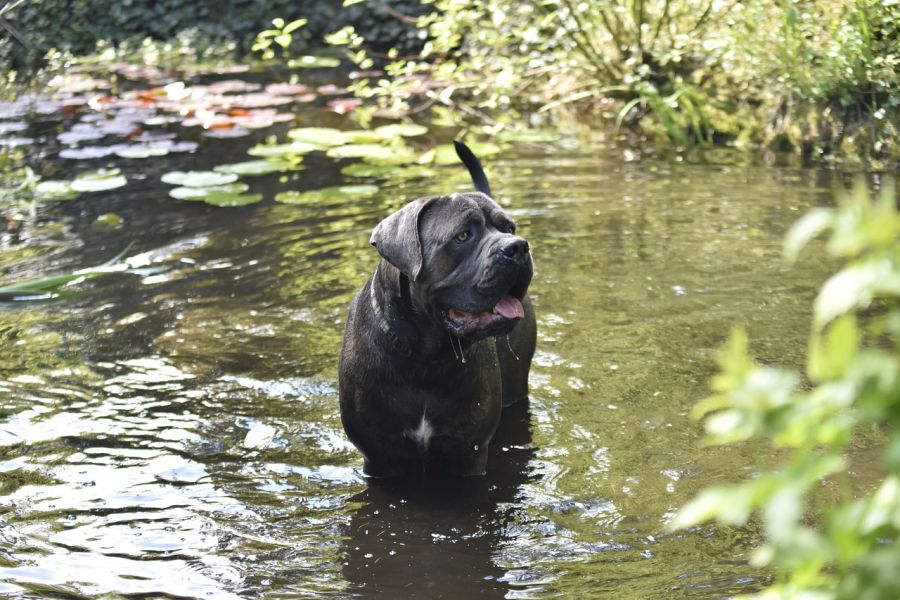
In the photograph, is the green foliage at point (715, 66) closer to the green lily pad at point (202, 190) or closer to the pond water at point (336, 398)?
the pond water at point (336, 398)

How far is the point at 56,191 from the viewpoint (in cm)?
934

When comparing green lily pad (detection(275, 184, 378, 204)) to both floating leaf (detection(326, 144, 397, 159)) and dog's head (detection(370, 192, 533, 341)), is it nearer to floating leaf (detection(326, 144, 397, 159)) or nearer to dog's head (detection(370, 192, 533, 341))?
floating leaf (detection(326, 144, 397, 159))

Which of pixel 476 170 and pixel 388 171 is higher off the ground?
pixel 476 170

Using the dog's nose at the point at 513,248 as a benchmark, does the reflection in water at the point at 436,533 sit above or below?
below

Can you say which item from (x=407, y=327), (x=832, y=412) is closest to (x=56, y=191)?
(x=407, y=327)

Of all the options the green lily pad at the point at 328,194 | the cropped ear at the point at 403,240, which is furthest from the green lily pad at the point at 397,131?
the cropped ear at the point at 403,240

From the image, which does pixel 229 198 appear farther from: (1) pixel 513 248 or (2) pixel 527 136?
(1) pixel 513 248

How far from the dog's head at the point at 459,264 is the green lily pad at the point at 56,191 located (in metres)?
6.03

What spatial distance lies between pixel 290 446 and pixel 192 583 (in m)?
1.29

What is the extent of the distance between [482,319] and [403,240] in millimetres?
424

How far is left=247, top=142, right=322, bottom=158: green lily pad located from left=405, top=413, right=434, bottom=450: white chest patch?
6.29 meters

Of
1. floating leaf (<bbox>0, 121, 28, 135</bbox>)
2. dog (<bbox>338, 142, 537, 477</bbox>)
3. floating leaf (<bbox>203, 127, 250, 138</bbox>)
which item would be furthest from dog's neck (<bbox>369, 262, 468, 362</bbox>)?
floating leaf (<bbox>0, 121, 28, 135</bbox>)

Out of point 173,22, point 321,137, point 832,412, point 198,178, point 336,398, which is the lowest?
point 336,398

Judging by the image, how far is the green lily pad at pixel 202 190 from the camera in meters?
8.98
